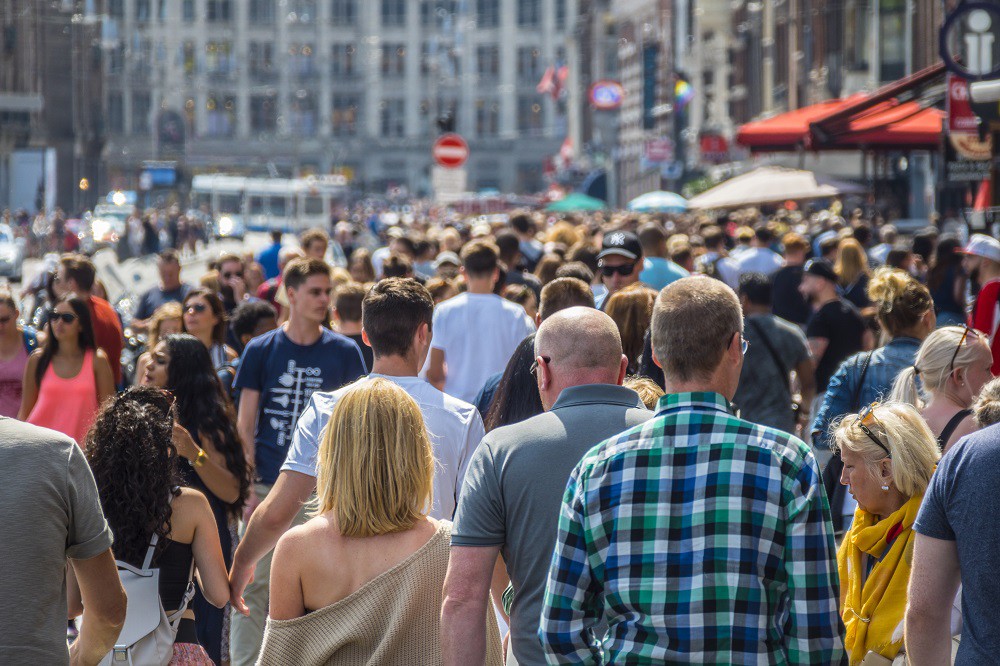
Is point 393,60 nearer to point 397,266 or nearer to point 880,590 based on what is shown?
point 397,266

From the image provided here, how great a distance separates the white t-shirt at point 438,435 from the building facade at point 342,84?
105014mm

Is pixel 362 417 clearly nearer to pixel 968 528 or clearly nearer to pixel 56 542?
pixel 56 542

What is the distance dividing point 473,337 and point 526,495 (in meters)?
4.94

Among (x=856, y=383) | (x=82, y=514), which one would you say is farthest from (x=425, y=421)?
(x=856, y=383)

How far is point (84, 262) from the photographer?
10.7 meters

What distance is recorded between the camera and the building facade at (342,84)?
10888 centimetres

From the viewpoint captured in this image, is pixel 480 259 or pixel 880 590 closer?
pixel 880 590

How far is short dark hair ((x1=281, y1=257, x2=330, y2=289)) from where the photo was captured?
8.12m

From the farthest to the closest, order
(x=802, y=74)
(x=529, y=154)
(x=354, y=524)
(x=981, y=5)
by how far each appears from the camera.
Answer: (x=529, y=154), (x=802, y=74), (x=981, y=5), (x=354, y=524)

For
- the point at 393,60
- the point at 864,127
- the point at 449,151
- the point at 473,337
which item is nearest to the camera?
the point at 473,337

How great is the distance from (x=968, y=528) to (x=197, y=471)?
379cm

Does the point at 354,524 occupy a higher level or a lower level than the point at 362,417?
lower

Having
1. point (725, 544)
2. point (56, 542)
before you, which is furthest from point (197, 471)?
point (725, 544)

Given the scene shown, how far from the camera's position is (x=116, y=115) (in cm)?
10888
